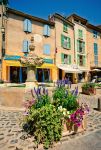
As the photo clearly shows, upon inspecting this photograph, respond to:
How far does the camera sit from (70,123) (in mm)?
4934

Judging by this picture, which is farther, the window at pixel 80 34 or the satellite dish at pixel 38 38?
the window at pixel 80 34

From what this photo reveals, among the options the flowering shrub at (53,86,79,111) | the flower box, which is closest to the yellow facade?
the flowering shrub at (53,86,79,111)

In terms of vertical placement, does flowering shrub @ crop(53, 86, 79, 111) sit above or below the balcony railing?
below

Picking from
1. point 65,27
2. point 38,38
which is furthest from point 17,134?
point 65,27

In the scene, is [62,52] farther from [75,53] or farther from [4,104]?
[4,104]

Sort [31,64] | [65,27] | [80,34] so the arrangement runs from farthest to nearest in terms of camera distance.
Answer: [80,34] < [65,27] < [31,64]

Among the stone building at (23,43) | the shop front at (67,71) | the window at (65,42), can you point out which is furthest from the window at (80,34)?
the stone building at (23,43)

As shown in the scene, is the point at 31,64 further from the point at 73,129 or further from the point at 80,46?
the point at 80,46

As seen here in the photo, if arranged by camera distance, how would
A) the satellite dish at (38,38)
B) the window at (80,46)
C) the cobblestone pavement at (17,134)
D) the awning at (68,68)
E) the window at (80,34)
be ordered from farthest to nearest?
the window at (80,34), the window at (80,46), the awning at (68,68), the satellite dish at (38,38), the cobblestone pavement at (17,134)

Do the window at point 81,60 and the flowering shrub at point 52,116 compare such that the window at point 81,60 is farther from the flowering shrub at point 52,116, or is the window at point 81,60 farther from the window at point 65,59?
the flowering shrub at point 52,116

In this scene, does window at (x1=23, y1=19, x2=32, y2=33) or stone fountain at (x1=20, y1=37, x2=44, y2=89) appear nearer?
stone fountain at (x1=20, y1=37, x2=44, y2=89)

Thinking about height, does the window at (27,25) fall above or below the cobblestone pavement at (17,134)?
above

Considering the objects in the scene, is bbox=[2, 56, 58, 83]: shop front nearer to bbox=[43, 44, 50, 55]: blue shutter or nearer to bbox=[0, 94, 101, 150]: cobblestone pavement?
bbox=[43, 44, 50, 55]: blue shutter

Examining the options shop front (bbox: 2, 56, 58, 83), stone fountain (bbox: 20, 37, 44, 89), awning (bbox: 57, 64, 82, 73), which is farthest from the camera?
awning (bbox: 57, 64, 82, 73)
